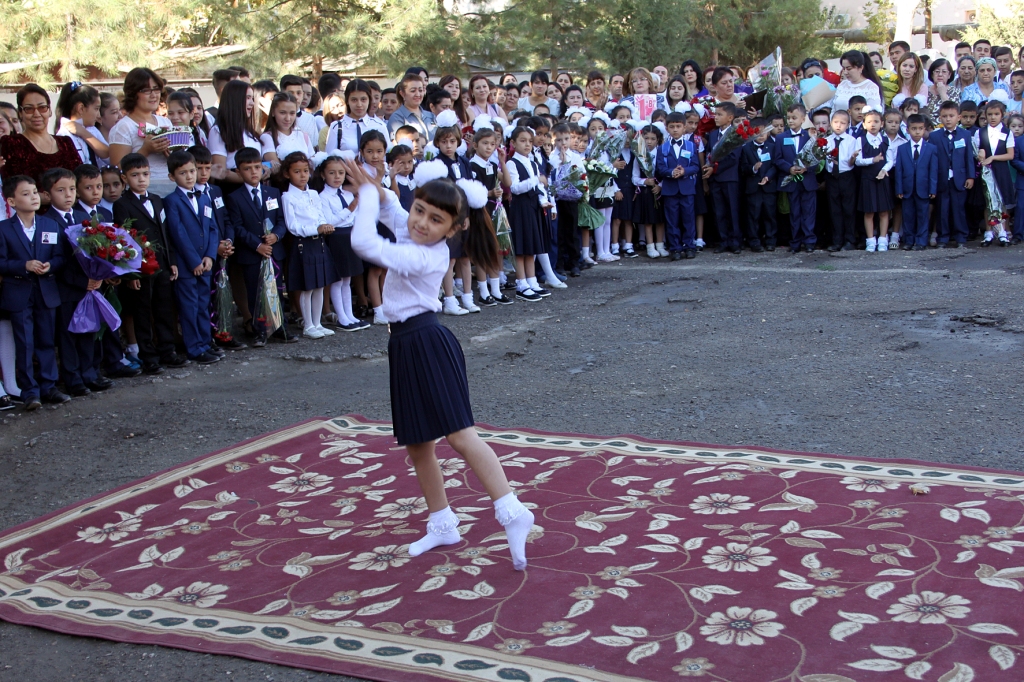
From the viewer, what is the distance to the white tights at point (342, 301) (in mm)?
7648

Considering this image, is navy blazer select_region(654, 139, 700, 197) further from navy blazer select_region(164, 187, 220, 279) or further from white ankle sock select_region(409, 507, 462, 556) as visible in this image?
white ankle sock select_region(409, 507, 462, 556)

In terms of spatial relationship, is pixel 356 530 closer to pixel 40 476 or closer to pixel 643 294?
pixel 40 476

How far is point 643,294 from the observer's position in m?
8.51

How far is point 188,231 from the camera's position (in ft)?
21.9

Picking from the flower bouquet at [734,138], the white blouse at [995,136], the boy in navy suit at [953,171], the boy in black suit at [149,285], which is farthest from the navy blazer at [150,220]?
the white blouse at [995,136]

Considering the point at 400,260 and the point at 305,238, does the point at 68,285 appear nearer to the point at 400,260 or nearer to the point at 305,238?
the point at 305,238

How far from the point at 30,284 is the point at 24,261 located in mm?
164

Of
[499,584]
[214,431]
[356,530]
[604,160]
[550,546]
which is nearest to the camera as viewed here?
[499,584]

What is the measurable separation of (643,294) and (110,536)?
5.49 metres

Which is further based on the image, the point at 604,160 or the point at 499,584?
the point at 604,160

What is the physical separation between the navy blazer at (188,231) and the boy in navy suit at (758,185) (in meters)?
6.01

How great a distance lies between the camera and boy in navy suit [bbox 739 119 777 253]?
1038 cm

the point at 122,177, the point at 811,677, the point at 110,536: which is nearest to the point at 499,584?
the point at 811,677

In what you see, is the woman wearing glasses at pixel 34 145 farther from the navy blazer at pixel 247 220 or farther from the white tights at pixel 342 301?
the white tights at pixel 342 301
